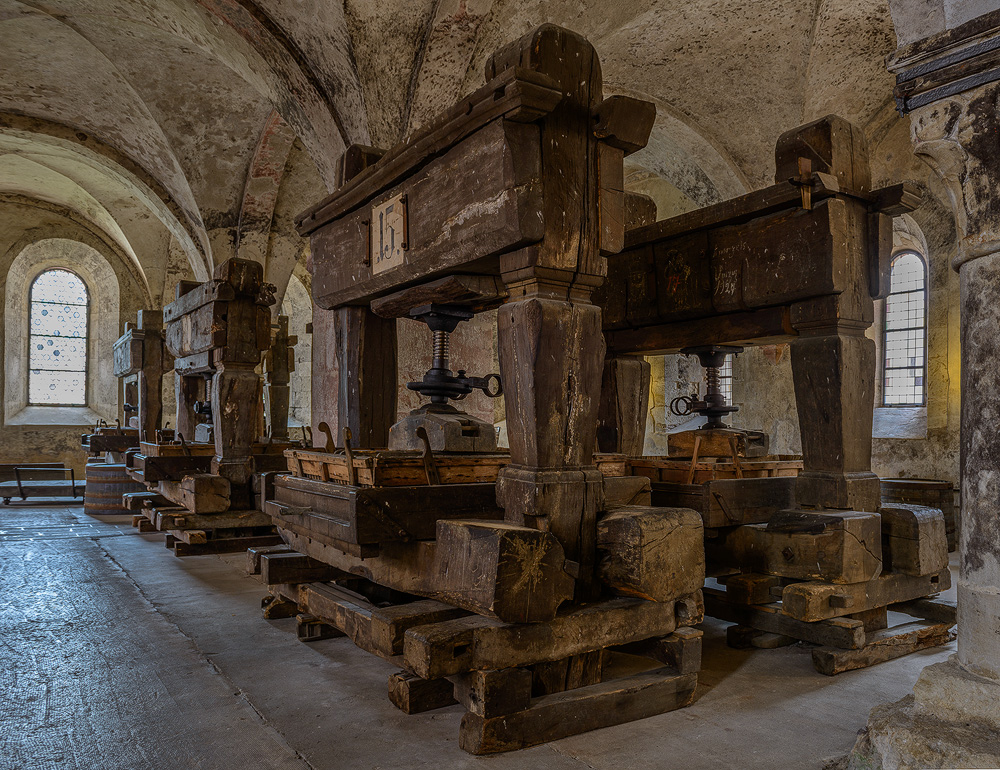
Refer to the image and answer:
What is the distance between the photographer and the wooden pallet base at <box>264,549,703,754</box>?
2.73 m

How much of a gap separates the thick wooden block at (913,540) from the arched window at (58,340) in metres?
19.3

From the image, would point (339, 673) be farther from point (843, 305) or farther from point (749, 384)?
point (749, 384)

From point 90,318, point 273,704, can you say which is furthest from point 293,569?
point 90,318

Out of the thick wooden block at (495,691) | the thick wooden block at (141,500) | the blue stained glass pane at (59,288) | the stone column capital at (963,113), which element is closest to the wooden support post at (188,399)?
the thick wooden block at (141,500)

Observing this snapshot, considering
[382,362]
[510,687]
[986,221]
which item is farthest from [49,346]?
[986,221]

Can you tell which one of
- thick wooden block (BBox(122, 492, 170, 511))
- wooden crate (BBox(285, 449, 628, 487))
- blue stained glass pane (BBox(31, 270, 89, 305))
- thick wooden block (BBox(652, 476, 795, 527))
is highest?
blue stained glass pane (BBox(31, 270, 89, 305))

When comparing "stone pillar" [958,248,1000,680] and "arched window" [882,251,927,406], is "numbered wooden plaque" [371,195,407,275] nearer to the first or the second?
"stone pillar" [958,248,1000,680]

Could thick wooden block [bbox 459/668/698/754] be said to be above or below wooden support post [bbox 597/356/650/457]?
below

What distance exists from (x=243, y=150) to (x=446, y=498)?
10078 mm

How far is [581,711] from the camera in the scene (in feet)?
9.56

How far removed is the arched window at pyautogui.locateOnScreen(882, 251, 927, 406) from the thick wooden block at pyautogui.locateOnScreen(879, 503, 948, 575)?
28.0 feet

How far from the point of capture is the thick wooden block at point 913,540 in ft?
13.0

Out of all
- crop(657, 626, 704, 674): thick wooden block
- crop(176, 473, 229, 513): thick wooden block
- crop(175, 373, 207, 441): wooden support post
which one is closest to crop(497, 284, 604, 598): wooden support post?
crop(657, 626, 704, 674): thick wooden block

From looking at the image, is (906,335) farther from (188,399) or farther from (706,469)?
(188,399)
